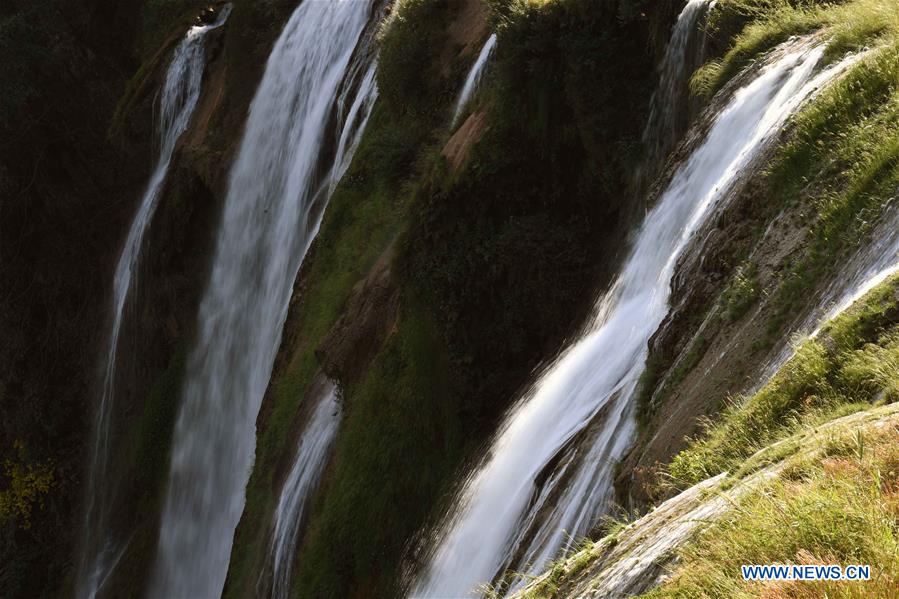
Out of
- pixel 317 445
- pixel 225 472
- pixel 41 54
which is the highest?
pixel 41 54

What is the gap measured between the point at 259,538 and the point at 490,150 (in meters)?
6.75

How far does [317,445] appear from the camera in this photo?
13.7 metres

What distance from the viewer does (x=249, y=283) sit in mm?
→ 19141

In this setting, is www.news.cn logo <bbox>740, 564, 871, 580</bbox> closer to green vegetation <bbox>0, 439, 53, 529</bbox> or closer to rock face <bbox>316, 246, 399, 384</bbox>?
rock face <bbox>316, 246, 399, 384</bbox>

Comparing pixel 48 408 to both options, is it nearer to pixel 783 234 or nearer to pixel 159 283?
pixel 159 283

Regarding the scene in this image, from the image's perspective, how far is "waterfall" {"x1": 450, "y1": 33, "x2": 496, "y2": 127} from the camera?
1408 centimetres

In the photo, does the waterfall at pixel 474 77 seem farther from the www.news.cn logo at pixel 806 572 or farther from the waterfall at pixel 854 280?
the www.news.cn logo at pixel 806 572

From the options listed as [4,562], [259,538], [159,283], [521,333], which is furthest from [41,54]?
[521,333]

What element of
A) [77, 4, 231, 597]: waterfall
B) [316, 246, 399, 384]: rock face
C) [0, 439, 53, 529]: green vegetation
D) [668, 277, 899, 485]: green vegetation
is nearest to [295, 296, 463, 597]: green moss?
[316, 246, 399, 384]: rock face

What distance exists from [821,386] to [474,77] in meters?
10.6

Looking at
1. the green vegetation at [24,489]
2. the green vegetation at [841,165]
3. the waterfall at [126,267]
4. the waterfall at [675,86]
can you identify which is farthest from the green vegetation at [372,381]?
the green vegetation at [24,489]

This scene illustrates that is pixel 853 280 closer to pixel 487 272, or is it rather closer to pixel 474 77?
pixel 487 272

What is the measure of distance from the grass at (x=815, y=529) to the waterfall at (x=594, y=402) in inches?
111

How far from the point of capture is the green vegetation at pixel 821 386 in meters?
4.41
